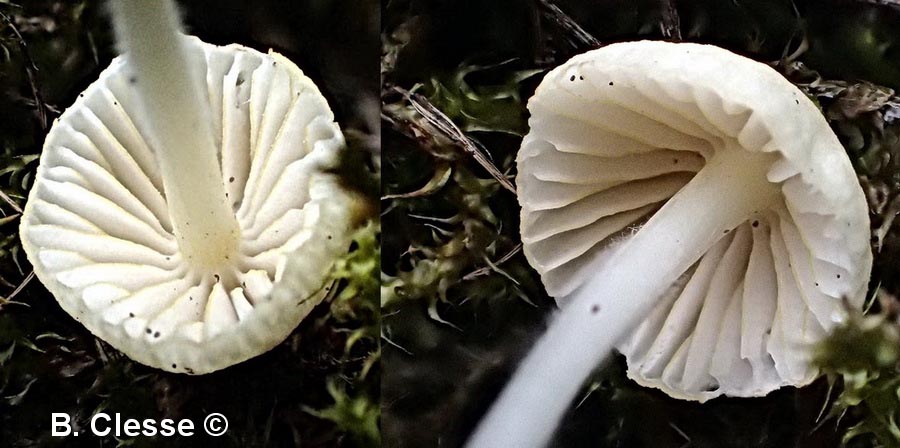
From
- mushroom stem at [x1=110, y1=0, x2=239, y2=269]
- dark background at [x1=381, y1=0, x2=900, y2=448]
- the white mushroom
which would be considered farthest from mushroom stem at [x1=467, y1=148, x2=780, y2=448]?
mushroom stem at [x1=110, y1=0, x2=239, y2=269]

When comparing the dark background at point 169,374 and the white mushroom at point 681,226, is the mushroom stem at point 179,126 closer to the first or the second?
the dark background at point 169,374

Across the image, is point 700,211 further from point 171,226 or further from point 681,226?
point 171,226

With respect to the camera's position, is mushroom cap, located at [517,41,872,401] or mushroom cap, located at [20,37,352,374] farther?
mushroom cap, located at [20,37,352,374]

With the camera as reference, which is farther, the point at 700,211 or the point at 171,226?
the point at 171,226

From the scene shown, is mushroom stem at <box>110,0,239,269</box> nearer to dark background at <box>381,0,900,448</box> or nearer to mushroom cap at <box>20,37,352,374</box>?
mushroom cap at <box>20,37,352,374</box>

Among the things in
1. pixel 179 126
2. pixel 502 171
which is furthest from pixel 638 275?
pixel 179 126
